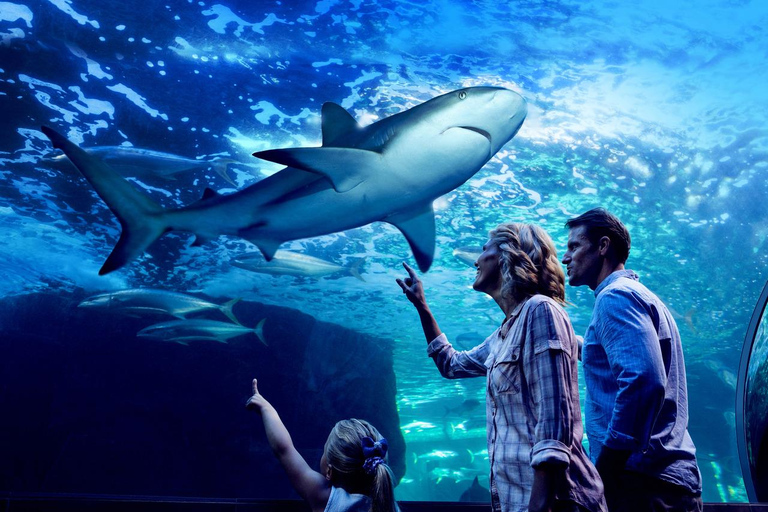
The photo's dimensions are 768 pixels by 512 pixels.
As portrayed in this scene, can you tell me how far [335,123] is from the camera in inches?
135

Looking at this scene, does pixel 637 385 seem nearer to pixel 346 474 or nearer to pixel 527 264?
pixel 527 264

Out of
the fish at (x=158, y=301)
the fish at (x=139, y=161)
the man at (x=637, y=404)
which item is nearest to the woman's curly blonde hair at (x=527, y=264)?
the man at (x=637, y=404)

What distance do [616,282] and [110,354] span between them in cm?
1463

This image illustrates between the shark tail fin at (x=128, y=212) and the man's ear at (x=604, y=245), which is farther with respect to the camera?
the shark tail fin at (x=128, y=212)

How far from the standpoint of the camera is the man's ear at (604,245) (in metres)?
2.12

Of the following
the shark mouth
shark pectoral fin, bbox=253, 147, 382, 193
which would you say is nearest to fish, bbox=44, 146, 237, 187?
shark pectoral fin, bbox=253, 147, 382, 193

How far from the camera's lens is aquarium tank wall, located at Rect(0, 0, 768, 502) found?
5.82 metres

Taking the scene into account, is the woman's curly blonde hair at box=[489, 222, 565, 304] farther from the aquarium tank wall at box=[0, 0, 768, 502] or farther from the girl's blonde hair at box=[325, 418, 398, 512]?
the aquarium tank wall at box=[0, 0, 768, 502]

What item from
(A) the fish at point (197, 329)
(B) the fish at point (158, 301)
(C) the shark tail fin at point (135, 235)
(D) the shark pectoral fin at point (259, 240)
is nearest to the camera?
(C) the shark tail fin at point (135, 235)

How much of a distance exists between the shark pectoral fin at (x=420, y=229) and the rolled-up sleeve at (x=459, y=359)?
5.17 ft

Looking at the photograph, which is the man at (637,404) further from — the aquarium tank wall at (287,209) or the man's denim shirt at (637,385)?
the aquarium tank wall at (287,209)

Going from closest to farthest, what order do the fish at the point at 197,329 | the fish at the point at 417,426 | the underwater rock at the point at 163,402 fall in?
the fish at the point at 197,329 < the underwater rock at the point at 163,402 < the fish at the point at 417,426

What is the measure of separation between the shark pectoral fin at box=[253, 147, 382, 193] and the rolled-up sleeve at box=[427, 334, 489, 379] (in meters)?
1.42

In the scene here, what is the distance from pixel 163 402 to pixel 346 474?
12.6 m
